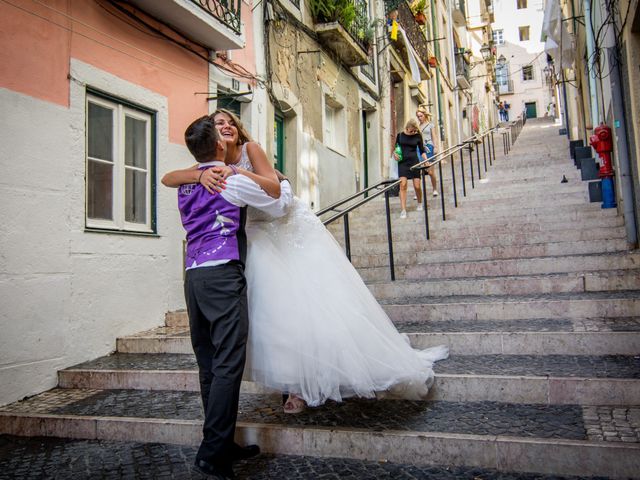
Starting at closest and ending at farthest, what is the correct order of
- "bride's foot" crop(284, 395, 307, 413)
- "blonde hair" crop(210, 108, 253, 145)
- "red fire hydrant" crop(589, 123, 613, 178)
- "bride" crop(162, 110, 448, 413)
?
1. "bride" crop(162, 110, 448, 413)
2. "blonde hair" crop(210, 108, 253, 145)
3. "bride's foot" crop(284, 395, 307, 413)
4. "red fire hydrant" crop(589, 123, 613, 178)

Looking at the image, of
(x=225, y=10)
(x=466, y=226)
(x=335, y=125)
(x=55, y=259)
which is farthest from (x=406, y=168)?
(x=55, y=259)

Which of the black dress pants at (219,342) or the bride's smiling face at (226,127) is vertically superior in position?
the bride's smiling face at (226,127)

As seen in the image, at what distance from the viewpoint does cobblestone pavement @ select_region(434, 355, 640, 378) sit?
303cm

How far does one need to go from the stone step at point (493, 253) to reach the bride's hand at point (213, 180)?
3.99 m

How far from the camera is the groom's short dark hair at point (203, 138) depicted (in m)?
2.54

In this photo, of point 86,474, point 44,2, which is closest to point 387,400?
point 86,474

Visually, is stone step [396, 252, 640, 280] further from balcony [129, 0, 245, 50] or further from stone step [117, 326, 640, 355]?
balcony [129, 0, 245, 50]

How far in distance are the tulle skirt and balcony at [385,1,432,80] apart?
12.4 m

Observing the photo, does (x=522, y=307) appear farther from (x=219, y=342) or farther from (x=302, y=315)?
(x=219, y=342)

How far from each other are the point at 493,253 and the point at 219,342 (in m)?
4.20

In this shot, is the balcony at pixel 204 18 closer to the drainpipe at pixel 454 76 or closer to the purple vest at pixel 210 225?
the purple vest at pixel 210 225

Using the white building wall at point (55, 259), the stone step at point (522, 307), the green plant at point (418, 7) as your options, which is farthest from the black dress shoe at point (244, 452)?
the green plant at point (418, 7)

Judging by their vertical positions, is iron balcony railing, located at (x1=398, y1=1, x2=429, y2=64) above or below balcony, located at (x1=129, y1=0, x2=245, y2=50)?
above

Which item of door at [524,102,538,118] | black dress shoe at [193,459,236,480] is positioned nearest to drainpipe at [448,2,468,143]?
black dress shoe at [193,459,236,480]
